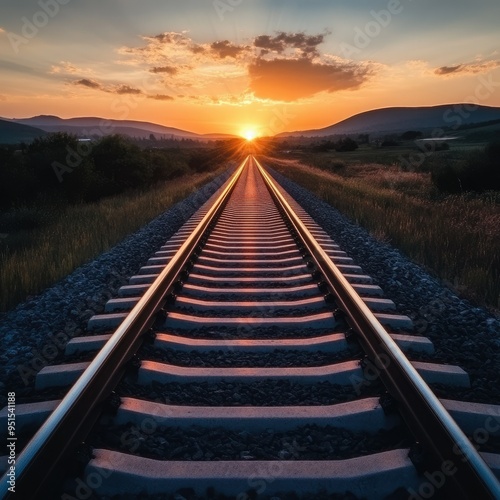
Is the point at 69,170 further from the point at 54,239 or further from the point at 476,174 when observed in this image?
the point at 476,174

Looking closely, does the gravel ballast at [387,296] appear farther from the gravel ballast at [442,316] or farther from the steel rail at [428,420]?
the steel rail at [428,420]

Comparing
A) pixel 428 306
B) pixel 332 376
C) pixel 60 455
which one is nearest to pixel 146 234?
pixel 428 306

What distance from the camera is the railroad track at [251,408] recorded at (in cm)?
247

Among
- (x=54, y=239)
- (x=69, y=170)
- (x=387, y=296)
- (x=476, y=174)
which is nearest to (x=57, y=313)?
(x=387, y=296)

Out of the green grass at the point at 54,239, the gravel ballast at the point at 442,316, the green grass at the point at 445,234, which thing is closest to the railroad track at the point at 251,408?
the gravel ballast at the point at 442,316

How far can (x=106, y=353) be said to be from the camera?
3518 mm

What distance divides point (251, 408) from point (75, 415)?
3.36ft

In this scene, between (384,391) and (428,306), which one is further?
(428,306)

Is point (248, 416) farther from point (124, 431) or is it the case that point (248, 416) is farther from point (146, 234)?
point (146, 234)

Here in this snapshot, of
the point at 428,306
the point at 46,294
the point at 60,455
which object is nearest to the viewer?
the point at 60,455

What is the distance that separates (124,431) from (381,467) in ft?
4.71

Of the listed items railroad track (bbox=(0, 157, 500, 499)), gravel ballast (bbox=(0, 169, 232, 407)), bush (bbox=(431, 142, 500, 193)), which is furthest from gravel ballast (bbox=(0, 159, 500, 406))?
bush (bbox=(431, 142, 500, 193))

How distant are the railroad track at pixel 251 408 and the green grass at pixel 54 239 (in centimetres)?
174

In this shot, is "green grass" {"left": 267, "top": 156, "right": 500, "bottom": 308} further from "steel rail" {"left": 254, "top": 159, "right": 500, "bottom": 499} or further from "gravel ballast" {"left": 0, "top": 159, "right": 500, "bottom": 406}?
"steel rail" {"left": 254, "top": 159, "right": 500, "bottom": 499}
